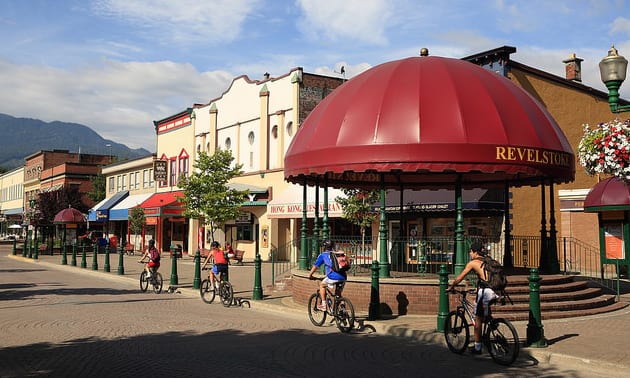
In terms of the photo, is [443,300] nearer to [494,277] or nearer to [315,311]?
[494,277]

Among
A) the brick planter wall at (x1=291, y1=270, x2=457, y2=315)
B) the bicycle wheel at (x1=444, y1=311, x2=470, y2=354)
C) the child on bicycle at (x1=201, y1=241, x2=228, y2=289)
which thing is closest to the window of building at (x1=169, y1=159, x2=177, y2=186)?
the child on bicycle at (x1=201, y1=241, x2=228, y2=289)

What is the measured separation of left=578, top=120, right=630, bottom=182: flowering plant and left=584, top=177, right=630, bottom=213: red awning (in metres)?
12.7

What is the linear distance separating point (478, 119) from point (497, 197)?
33.2ft

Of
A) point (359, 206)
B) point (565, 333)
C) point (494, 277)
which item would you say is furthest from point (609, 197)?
point (494, 277)

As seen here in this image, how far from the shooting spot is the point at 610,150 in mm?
8906

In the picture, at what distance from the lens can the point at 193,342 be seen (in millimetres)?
10750

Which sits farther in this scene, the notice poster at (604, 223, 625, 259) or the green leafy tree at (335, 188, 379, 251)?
the green leafy tree at (335, 188, 379, 251)

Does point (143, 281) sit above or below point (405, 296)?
below

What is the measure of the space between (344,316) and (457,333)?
2.69 meters

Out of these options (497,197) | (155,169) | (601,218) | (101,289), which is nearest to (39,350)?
(101,289)

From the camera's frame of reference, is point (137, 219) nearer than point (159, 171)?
Yes

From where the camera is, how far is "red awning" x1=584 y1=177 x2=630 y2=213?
2100 centimetres

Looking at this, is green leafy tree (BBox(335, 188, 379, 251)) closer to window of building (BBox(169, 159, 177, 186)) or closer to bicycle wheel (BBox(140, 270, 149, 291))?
bicycle wheel (BBox(140, 270, 149, 291))

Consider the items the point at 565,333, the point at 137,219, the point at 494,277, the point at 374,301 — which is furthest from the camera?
the point at 137,219
